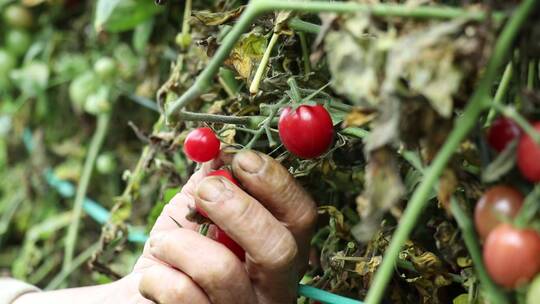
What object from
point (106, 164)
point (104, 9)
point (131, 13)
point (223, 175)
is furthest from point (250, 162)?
point (106, 164)

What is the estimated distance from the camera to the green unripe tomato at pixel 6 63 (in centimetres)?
145

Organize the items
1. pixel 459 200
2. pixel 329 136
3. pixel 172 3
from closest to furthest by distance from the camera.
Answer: pixel 459 200 < pixel 329 136 < pixel 172 3

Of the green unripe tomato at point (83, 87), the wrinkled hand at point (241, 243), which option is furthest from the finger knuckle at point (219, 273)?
the green unripe tomato at point (83, 87)

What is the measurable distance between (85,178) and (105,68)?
214mm

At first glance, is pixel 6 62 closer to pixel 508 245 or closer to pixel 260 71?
pixel 260 71

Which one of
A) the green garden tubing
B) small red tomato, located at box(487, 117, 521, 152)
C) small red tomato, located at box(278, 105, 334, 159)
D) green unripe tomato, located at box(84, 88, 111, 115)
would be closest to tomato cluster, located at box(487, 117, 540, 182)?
small red tomato, located at box(487, 117, 521, 152)

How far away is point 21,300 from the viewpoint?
90 centimetres

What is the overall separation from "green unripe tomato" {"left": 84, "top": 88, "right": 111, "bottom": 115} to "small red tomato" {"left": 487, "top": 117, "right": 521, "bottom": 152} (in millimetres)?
969

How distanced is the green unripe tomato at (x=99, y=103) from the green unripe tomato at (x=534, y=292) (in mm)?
1016

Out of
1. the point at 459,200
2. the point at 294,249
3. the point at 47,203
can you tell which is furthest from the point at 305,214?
the point at 47,203

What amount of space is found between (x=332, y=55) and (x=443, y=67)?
2.5 inches

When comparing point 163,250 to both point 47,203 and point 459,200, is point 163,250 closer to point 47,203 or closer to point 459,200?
point 459,200

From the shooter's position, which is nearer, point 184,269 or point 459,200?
point 459,200

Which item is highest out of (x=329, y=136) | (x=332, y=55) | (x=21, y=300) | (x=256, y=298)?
(x=332, y=55)
